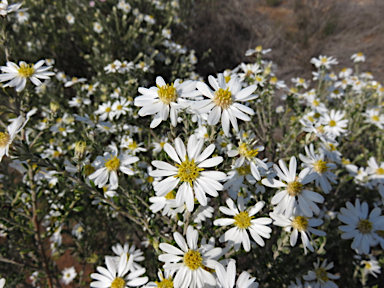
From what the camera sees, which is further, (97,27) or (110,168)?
(97,27)

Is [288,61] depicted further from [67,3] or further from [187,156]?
[187,156]

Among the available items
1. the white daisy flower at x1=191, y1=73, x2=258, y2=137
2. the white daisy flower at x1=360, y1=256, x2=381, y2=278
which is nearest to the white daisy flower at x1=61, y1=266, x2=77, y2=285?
the white daisy flower at x1=191, y1=73, x2=258, y2=137

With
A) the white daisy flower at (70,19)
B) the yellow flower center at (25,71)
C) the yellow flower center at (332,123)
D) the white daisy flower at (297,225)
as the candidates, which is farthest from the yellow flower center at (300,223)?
the white daisy flower at (70,19)

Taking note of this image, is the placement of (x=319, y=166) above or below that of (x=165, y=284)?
above

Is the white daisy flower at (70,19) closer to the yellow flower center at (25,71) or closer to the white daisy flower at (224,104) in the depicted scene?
the yellow flower center at (25,71)

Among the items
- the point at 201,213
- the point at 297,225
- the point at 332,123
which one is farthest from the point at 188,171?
the point at 332,123

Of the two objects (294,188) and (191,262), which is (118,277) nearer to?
(191,262)

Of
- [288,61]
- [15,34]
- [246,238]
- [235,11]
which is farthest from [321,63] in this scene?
[15,34]
